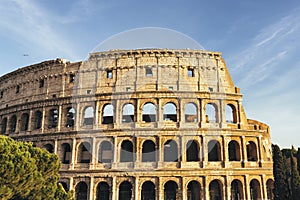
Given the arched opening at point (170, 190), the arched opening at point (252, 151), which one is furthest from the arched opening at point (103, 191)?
the arched opening at point (252, 151)

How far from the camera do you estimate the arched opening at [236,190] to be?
884 inches

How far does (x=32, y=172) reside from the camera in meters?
14.2

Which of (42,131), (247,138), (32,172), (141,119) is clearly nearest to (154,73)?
(141,119)

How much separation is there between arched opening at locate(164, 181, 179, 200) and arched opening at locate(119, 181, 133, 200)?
2980 mm

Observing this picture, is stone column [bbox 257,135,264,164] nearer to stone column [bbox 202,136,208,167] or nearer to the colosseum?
the colosseum

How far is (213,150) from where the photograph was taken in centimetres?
2358

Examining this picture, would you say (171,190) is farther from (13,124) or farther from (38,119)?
(13,124)

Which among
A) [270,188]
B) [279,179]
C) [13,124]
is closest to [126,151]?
[13,124]

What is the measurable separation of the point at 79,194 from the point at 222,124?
1348 centimetres

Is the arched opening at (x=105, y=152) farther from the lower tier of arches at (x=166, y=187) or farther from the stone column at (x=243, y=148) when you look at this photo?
the stone column at (x=243, y=148)

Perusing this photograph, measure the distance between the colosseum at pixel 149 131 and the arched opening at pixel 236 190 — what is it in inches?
3.2

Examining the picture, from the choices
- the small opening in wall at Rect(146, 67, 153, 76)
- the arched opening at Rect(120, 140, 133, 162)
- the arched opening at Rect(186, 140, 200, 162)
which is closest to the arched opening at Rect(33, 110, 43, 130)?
the arched opening at Rect(120, 140, 133, 162)

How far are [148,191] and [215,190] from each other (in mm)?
5630

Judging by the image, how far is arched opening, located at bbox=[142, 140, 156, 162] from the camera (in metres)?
22.8
